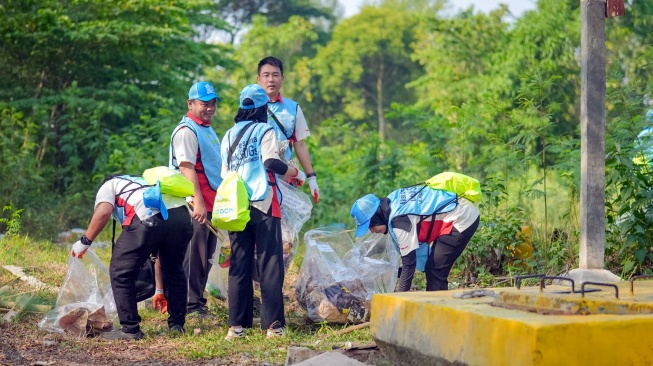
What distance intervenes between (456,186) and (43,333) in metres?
3.16

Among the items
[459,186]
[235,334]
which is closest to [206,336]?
[235,334]

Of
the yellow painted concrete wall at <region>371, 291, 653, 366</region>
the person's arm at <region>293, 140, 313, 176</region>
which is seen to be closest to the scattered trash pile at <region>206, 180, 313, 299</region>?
the person's arm at <region>293, 140, 313, 176</region>

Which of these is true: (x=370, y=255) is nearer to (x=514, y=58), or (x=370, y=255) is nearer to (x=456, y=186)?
(x=456, y=186)

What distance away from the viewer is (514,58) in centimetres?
2055

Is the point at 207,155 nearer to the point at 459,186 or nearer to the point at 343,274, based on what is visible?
the point at 343,274

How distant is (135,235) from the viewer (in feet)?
20.4

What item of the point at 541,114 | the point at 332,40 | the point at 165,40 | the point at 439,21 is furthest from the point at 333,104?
the point at 541,114

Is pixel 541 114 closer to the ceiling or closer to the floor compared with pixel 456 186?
closer to the ceiling

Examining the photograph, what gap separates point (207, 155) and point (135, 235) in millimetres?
965

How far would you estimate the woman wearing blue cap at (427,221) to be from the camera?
20.6 feet

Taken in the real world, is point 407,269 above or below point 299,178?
below

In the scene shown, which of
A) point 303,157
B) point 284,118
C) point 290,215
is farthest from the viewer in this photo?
point 303,157

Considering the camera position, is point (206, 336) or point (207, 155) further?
point (207, 155)

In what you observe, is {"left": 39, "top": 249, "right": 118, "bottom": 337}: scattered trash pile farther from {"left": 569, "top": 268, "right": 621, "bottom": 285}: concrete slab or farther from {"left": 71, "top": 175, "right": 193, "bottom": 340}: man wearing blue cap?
{"left": 569, "top": 268, "right": 621, "bottom": 285}: concrete slab
